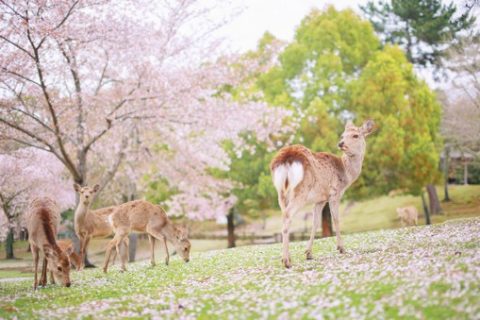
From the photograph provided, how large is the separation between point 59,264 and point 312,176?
490cm

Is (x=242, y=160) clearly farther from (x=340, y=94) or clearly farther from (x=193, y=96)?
(x=193, y=96)

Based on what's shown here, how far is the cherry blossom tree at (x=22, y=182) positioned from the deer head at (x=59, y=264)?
26.2 ft

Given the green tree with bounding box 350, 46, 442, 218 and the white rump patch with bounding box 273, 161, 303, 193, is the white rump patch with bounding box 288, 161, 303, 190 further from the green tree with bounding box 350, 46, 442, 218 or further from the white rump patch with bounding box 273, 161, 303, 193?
the green tree with bounding box 350, 46, 442, 218

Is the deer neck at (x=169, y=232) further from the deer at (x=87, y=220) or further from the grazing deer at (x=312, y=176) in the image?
the grazing deer at (x=312, y=176)

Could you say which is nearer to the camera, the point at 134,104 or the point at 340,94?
the point at 134,104

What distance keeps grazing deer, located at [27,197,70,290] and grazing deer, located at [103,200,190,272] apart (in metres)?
1.88

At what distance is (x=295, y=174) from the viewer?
29.9 feet

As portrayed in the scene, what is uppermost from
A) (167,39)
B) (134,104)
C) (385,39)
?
(385,39)

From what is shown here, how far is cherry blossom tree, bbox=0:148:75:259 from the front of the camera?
61.4ft

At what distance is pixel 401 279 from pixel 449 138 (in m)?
27.3

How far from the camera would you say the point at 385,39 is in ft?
120

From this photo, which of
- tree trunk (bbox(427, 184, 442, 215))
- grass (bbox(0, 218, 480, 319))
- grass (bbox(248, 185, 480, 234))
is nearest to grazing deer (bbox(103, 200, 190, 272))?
grass (bbox(0, 218, 480, 319))

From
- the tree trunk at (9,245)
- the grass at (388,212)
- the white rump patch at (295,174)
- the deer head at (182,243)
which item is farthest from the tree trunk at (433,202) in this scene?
the white rump patch at (295,174)

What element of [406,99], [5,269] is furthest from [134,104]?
[406,99]
